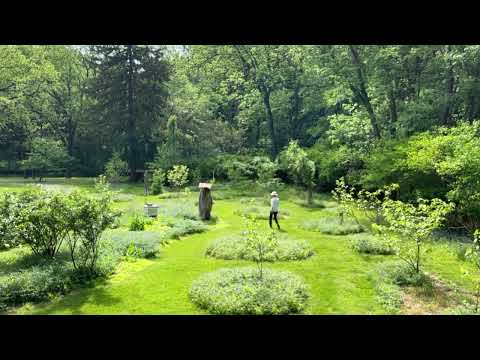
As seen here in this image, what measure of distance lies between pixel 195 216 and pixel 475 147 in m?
13.0

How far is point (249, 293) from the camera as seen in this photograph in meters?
9.21

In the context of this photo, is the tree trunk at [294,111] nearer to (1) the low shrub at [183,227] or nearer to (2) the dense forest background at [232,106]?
(2) the dense forest background at [232,106]

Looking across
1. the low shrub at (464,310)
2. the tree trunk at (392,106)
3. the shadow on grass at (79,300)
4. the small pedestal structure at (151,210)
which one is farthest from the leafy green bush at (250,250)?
the tree trunk at (392,106)

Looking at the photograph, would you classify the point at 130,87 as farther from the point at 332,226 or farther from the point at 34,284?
the point at 34,284

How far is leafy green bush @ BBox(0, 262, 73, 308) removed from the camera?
9.05 m

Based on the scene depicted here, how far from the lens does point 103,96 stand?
4006cm

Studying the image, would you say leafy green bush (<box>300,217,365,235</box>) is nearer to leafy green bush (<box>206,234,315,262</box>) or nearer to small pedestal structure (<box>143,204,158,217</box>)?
leafy green bush (<box>206,234,315,262</box>)

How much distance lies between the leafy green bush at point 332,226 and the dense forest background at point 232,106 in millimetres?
3450

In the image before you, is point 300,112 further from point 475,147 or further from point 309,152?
point 475,147

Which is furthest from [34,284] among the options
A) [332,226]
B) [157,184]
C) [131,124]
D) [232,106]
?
[232,106]

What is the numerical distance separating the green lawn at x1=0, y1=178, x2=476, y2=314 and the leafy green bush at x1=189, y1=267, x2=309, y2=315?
324 mm

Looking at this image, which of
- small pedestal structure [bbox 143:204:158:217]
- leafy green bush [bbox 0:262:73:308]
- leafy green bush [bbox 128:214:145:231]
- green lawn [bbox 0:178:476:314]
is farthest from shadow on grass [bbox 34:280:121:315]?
small pedestal structure [bbox 143:204:158:217]

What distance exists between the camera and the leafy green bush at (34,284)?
9.05 metres
